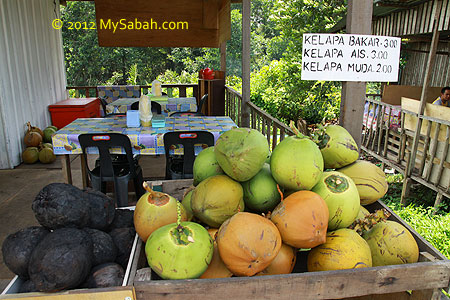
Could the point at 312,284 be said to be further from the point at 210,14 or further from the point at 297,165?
the point at 210,14

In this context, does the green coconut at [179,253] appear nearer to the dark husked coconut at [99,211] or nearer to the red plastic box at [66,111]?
the dark husked coconut at [99,211]

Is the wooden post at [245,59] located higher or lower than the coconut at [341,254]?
higher

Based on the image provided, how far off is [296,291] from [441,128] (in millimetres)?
5138

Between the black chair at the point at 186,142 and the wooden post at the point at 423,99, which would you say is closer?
the black chair at the point at 186,142

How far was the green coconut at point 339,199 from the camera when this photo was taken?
1.12m

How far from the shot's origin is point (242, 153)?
1.12 meters

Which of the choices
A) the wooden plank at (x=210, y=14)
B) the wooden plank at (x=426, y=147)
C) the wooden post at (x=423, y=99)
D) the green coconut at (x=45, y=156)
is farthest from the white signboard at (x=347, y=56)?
the wooden plank at (x=210, y=14)

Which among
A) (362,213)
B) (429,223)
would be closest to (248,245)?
(362,213)

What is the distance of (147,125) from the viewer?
344cm

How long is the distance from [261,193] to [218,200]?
0.16 meters

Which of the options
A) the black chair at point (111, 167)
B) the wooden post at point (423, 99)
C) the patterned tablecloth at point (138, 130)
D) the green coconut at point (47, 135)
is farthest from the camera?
the green coconut at point (47, 135)

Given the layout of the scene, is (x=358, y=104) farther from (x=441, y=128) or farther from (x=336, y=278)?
(x=441, y=128)

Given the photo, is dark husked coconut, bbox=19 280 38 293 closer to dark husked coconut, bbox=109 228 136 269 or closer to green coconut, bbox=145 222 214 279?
dark husked coconut, bbox=109 228 136 269

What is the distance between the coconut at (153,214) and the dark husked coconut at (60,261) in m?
0.18
